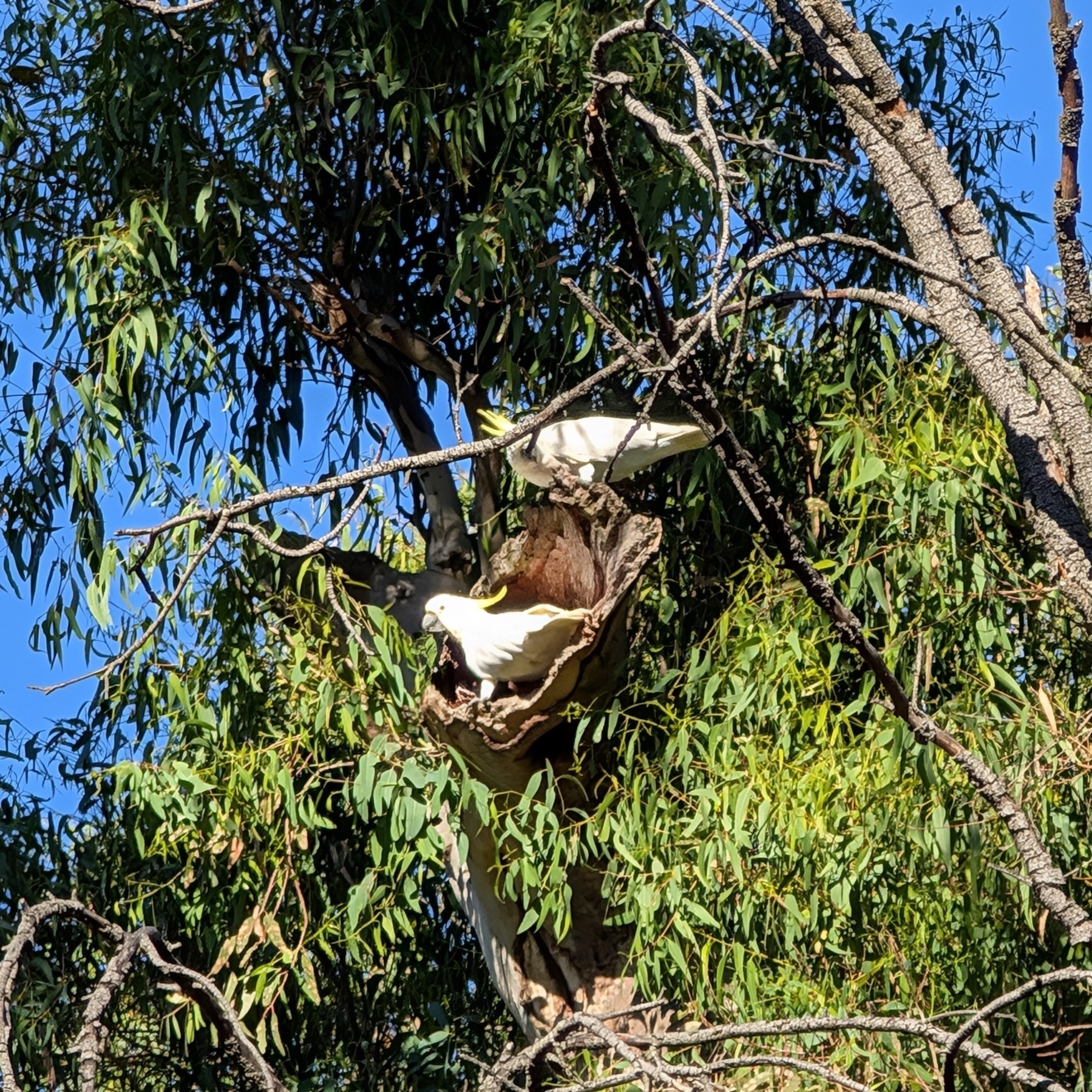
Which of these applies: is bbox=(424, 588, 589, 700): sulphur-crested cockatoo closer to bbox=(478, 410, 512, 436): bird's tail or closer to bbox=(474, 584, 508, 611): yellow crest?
bbox=(474, 584, 508, 611): yellow crest

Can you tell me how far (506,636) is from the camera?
2.86 metres

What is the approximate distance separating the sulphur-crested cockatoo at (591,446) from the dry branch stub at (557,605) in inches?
1.9

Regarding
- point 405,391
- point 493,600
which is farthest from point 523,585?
point 405,391

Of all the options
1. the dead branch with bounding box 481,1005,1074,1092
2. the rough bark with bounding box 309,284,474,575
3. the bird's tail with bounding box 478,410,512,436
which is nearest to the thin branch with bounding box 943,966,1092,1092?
the dead branch with bounding box 481,1005,1074,1092

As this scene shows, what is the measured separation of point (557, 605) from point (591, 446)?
342 mm

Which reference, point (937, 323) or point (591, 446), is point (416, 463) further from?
point (591, 446)

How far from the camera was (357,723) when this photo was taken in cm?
331

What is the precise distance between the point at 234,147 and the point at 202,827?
1.31 metres

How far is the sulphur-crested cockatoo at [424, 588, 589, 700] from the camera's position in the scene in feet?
9.35

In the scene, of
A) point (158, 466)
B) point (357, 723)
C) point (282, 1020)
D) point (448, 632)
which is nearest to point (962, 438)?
point (448, 632)

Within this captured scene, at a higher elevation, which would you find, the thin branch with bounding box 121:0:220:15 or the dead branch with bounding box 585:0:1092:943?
the thin branch with bounding box 121:0:220:15

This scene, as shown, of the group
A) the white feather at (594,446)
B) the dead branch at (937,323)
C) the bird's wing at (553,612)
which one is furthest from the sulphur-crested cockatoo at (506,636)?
the dead branch at (937,323)

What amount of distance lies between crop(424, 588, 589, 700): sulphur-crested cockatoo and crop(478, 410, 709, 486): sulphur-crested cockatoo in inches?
9.3

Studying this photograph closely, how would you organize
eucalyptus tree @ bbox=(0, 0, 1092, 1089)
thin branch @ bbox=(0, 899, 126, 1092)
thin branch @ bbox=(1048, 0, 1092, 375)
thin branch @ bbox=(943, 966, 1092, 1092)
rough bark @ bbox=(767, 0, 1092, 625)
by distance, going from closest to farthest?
thin branch @ bbox=(0, 899, 126, 1092) < thin branch @ bbox=(943, 966, 1092, 1092) < thin branch @ bbox=(1048, 0, 1092, 375) < rough bark @ bbox=(767, 0, 1092, 625) < eucalyptus tree @ bbox=(0, 0, 1092, 1089)
